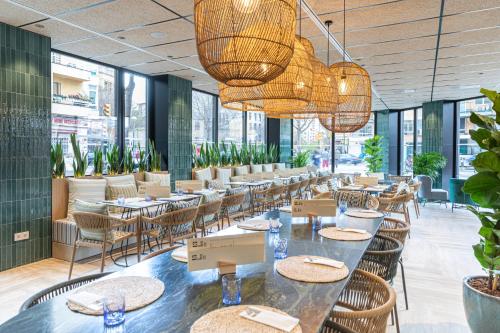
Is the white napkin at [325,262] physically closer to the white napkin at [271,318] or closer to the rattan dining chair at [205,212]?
the white napkin at [271,318]

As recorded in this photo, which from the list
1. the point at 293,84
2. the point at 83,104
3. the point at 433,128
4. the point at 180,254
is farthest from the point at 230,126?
the point at 180,254

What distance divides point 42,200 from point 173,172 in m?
3.17

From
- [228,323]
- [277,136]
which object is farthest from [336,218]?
[277,136]

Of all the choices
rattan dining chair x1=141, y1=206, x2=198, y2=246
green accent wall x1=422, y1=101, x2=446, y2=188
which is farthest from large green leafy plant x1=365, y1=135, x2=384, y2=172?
rattan dining chair x1=141, y1=206, x2=198, y2=246

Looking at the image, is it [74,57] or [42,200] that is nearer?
[42,200]

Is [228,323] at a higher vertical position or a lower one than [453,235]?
higher

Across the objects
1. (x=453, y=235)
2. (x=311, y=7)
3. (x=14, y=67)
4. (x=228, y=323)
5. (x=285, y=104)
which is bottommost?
(x=453, y=235)

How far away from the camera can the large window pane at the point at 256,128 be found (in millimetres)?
11906

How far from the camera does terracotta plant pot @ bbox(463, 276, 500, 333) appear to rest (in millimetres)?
2438

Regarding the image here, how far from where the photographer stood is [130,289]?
1.66m

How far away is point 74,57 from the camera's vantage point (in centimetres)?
629

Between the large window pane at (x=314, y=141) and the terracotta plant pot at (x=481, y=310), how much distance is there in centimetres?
1124

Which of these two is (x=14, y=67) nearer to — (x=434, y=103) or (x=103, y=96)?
(x=103, y=96)

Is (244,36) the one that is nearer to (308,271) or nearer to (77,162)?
(308,271)
